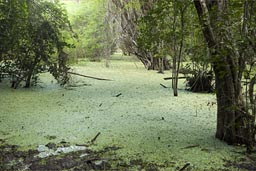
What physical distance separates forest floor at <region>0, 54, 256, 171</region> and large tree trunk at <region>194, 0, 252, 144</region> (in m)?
0.11

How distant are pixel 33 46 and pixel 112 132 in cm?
313

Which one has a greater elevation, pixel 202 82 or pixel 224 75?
pixel 224 75

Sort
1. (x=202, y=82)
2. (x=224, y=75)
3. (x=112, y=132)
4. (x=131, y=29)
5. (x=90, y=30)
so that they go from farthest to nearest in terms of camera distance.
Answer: (x=90, y=30) < (x=131, y=29) < (x=202, y=82) < (x=112, y=132) < (x=224, y=75)

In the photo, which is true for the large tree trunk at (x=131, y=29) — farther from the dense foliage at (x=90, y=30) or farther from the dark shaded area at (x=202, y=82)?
the dark shaded area at (x=202, y=82)

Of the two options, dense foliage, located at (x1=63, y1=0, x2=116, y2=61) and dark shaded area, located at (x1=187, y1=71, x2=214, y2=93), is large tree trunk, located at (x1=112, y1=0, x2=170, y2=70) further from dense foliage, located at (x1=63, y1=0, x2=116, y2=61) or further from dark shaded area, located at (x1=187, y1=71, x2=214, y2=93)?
dark shaded area, located at (x1=187, y1=71, x2=214, y2=93)

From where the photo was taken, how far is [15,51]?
590cm

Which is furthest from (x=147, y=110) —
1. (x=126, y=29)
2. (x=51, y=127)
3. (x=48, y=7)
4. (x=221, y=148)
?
(x=126, y=29)

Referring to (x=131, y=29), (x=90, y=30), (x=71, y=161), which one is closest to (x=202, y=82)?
(x=71, y=161)

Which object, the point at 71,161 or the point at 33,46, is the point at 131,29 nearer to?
the point at 33,46

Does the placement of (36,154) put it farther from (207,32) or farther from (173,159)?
(207,32)

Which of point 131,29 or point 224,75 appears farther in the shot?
point 131,29

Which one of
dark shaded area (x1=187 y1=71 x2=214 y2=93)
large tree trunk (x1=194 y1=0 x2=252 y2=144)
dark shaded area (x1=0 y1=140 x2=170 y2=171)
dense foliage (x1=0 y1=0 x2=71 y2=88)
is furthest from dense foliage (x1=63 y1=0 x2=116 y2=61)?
dark shaded area (x1=0 y1=140 x2=170 y2=171)

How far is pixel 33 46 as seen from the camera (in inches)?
232

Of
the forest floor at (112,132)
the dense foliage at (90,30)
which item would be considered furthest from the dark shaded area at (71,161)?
the dense foliage at (90,30)
